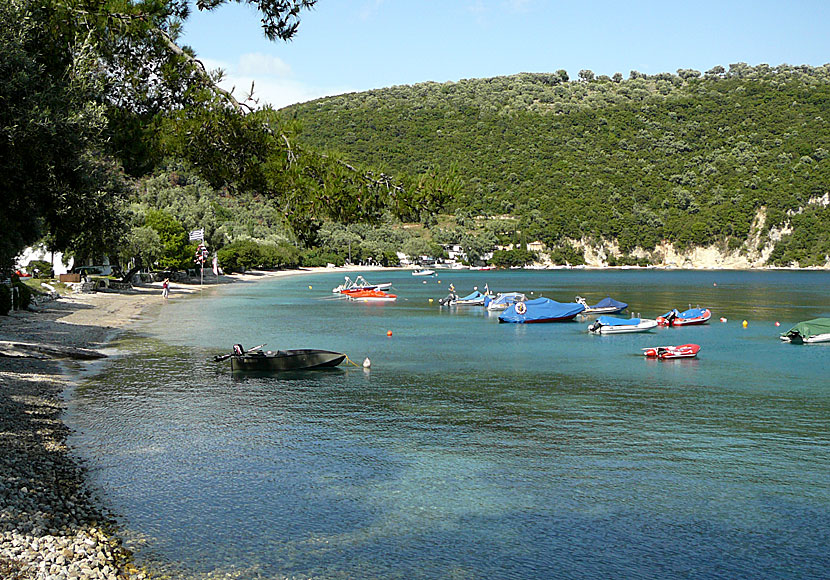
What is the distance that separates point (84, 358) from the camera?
117 feet

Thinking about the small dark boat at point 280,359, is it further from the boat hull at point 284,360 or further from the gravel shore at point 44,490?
the gravel shore at point 44,490

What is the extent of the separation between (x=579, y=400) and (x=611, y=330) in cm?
2657

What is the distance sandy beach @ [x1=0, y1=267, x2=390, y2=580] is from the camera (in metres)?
11.7

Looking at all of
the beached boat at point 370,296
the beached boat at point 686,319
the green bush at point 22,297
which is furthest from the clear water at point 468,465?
the beached boat at point 370,296

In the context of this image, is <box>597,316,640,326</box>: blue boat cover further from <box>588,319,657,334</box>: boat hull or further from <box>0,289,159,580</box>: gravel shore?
<box>0,289,159,580</box>: gravel shore

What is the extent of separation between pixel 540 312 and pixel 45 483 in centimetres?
5383

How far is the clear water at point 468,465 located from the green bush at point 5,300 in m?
10.5

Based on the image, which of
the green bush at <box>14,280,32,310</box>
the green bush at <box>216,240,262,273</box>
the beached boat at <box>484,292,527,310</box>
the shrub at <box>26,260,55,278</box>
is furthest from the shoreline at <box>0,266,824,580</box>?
the green bush at <box>216,240,262,273</box>

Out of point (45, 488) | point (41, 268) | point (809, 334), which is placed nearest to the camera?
point (45, 488)

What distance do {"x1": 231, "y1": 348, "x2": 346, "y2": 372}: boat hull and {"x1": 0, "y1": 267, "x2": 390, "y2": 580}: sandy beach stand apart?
22.4 ft

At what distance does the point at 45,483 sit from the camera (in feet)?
51.6

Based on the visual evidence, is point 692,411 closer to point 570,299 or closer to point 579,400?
point 579,400

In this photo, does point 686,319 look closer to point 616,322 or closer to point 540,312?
point 616,322

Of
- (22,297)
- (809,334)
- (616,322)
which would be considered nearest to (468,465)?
(809,334)
